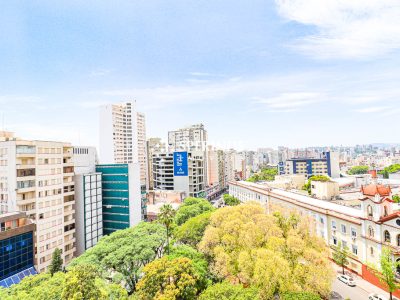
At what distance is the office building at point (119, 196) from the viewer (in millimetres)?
54250

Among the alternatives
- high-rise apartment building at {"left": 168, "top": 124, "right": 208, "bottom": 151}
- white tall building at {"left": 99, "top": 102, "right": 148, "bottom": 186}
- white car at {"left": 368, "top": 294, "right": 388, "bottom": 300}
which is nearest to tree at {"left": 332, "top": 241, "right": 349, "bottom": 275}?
white car at {"left": 368, "top": 294, "right": 388, "bottom": 300}

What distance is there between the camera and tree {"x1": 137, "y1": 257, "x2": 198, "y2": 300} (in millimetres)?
21922

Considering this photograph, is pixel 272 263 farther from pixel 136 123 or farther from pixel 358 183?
pixel 136 123

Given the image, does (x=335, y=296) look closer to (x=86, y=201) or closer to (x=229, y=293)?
(x=229, y=293)

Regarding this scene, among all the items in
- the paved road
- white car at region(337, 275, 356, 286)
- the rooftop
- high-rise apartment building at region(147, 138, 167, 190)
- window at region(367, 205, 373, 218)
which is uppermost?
high-rise apartment building at region(147, 138, 167, 190)

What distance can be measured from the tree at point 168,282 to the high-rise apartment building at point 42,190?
83.8 feet

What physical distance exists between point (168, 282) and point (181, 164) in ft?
230

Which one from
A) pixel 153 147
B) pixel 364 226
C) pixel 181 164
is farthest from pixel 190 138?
pixel 364 226

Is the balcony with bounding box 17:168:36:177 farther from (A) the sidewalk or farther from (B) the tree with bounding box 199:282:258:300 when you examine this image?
(A) the sidewalk

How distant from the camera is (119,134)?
10288cm

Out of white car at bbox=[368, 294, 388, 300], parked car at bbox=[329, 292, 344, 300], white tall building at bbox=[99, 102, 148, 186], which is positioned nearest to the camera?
white car at bbox=[368, 294, 388, 300]

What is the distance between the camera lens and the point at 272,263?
75.5 ft

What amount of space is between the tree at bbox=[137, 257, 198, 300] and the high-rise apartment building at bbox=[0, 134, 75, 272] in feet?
83.8

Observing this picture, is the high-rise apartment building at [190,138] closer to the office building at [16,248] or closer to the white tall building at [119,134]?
the white tall building at [119,134]
